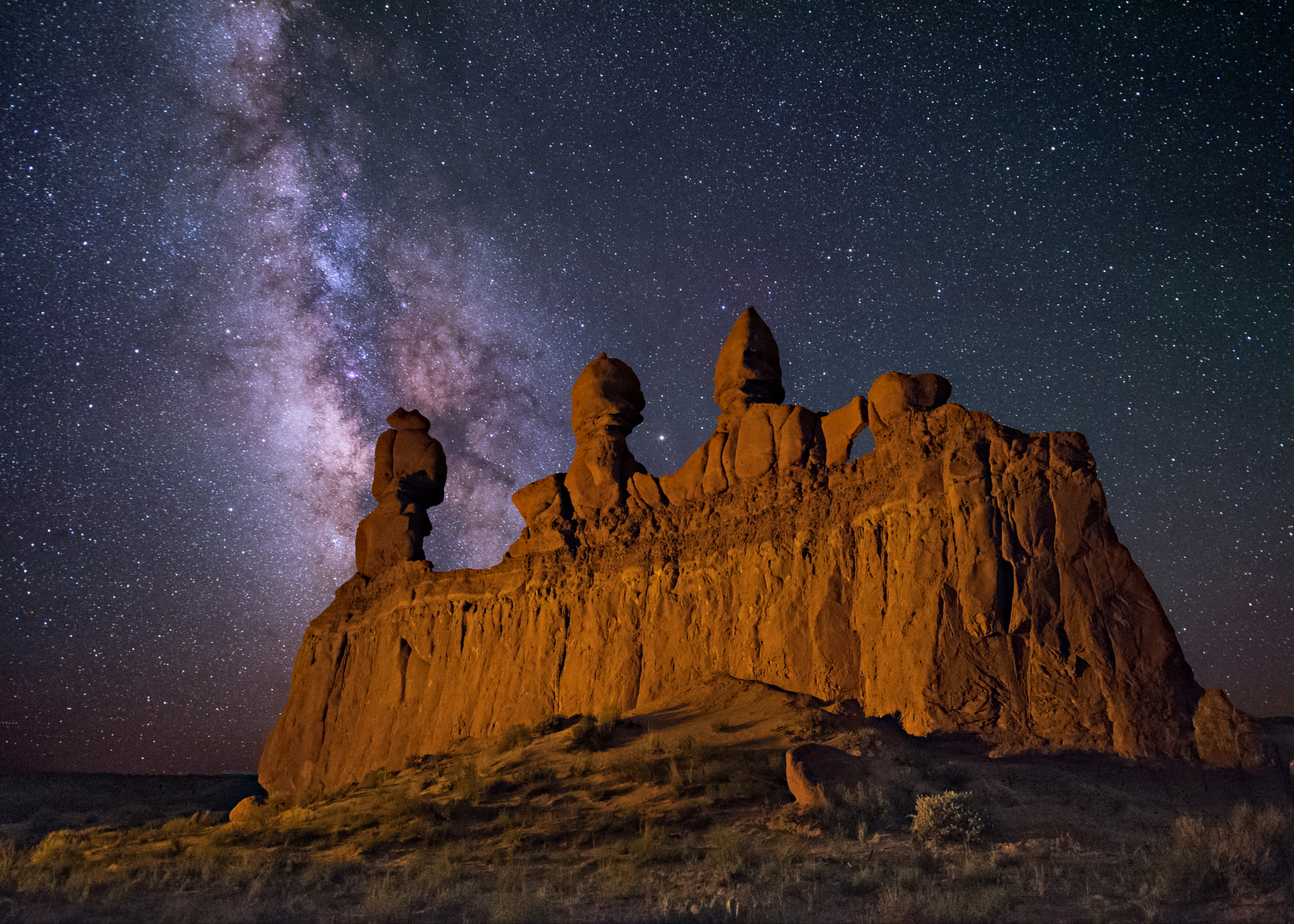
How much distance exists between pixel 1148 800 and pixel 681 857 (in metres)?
7.11

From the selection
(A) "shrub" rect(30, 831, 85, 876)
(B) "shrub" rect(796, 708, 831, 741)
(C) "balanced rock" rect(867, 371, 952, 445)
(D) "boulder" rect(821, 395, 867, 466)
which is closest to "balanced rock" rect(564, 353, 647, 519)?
(D) "boulder" rect(821, 395, 867, 466)

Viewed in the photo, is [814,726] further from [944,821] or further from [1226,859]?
[1226,859]

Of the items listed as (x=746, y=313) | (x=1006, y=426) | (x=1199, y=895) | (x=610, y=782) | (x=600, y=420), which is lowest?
(x=1199, y=895)

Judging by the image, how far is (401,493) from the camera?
30.2 meters

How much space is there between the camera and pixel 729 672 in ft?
63.1

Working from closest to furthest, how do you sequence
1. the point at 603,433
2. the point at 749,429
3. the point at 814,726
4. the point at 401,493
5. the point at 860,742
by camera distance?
the point at 860,742 < the point at 814,726 < the point at 749,429 < the point at 603,433 < the point at 401,493

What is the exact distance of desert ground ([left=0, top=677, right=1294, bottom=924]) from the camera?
772 cm

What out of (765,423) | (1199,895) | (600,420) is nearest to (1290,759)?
(1199,895)

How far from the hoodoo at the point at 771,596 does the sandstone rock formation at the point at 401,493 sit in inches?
3.6

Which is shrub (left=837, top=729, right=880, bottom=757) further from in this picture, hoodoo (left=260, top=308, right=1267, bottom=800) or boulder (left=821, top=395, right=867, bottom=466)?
boulder (left=821, top=395, right=867, bottom=466)

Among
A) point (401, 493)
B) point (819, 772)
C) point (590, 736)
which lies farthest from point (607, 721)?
point (401, 493)

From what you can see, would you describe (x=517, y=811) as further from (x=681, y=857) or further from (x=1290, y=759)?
(x=1290, y=759)

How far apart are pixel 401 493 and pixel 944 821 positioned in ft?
78.4

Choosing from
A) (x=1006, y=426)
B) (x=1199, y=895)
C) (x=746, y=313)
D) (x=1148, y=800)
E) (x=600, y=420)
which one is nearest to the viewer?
(x=1199, y=895)
